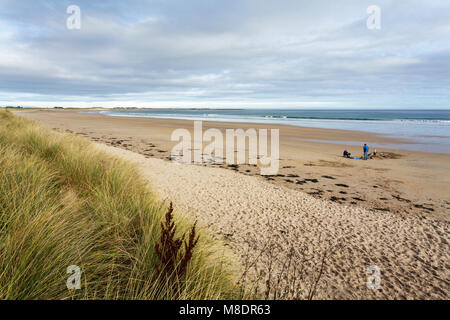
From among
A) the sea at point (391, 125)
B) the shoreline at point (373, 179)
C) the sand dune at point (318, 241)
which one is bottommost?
the sand dune at point (318, 241)

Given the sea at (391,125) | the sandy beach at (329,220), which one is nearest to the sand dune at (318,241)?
the sandy beach at (329,220)

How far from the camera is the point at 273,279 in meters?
3.55

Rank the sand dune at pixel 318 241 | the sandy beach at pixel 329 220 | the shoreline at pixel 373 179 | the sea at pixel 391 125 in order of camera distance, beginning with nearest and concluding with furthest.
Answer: the sand dune at pixel 318 241 < the sandy beach at pixel 329 220 < the shoreline at pixel 373 179 < the sea at pixel 391 125

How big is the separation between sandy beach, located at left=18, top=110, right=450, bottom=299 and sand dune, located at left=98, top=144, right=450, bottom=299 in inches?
0.7

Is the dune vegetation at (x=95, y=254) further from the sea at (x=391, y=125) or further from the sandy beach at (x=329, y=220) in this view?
the sea at (x=391, y=125)

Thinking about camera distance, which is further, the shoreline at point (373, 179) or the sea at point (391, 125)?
the sea at point (391, 125)

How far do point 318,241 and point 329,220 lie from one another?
1.22m

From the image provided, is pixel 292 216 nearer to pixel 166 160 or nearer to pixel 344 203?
pixel 344 203

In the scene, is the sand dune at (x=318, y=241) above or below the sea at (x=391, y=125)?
below

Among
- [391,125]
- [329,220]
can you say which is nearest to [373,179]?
[329,220]

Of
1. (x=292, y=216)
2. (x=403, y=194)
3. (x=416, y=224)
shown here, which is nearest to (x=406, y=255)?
(x=416, y=224)

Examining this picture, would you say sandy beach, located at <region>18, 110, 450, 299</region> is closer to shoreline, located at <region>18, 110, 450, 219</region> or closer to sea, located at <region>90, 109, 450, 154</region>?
shoreline, located at <region>18, 110, 450, 219</region>

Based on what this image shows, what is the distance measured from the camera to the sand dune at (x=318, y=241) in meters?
3.54

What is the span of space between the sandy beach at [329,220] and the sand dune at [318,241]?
2 centimetres
